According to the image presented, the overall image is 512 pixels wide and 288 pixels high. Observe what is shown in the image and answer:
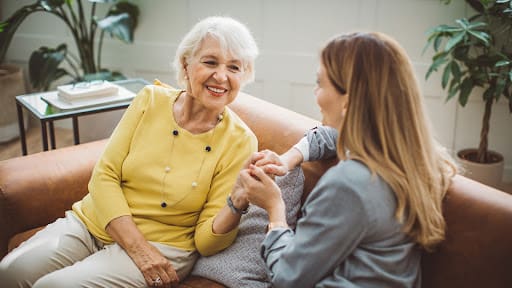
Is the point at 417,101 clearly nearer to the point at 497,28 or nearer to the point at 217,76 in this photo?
the point at 217,76

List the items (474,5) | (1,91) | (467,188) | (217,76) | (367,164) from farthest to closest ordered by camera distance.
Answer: (1,91)
(474,5)
(217,76)
(467,188)
(367,164)

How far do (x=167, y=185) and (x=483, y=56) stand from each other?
1.90 m

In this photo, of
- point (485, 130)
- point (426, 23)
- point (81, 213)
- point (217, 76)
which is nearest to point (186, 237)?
point (81, 213)

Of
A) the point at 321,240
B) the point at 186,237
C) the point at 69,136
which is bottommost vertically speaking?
the point at 69,136

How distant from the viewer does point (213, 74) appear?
1715 millimetres

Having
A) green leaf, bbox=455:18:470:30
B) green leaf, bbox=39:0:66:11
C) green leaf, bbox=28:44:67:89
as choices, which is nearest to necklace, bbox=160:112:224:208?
green leaf, bbox=455:18:470:30

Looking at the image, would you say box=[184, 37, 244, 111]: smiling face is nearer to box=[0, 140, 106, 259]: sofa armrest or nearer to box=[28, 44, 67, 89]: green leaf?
box=[0, 140, 106, 259]: sofa armrest

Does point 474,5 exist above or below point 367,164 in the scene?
above

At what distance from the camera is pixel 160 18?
3740mm

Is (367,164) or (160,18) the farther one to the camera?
(160,18)

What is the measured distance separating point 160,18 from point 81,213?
2.23 meters

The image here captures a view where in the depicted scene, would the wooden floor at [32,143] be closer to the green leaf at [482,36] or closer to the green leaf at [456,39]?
the green leaf at [456,39]

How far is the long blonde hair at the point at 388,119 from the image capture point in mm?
1147

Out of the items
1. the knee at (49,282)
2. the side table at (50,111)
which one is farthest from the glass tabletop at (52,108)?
the knee at (49,282)
